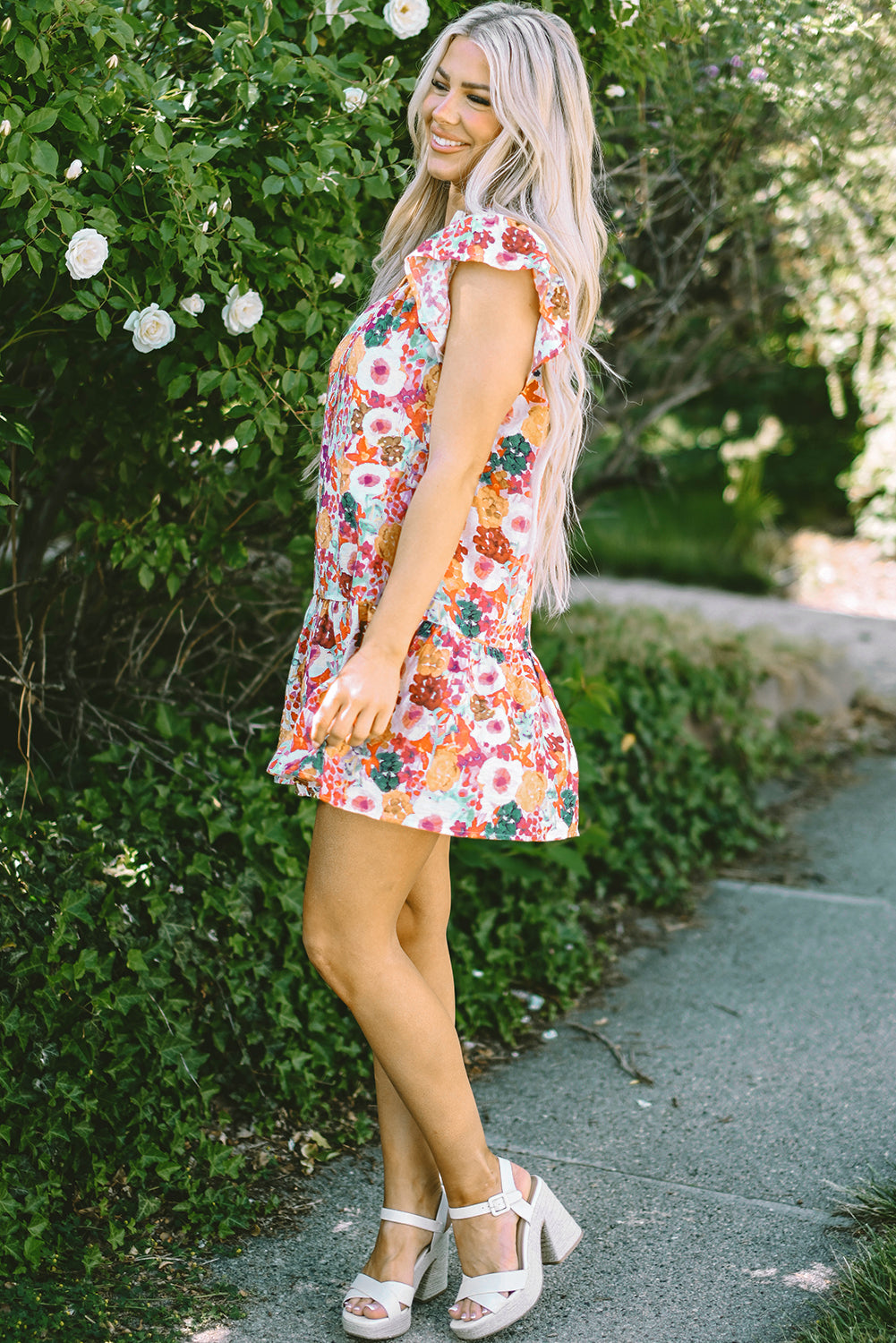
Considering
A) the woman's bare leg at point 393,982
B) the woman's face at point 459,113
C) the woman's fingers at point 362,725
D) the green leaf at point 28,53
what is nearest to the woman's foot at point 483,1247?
the woman's bare leg at point 393,982

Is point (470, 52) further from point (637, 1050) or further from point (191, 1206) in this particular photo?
point (637, 1050)

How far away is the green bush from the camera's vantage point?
2254 millimetres

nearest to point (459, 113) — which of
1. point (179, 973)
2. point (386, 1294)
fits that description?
point (179, 973)

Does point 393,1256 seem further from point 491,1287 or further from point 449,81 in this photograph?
point 449,81

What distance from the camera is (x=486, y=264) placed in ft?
5.69

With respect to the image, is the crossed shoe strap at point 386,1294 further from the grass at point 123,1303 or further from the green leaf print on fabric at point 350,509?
the green leaf print on fabric at point 350,509

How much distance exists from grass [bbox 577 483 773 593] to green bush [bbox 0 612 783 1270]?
4.71 m

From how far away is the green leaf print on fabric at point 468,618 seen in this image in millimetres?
1875

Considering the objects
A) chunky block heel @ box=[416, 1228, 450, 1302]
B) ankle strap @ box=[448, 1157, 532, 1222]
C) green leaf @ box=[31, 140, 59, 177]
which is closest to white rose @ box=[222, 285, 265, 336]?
green leaf @ box=[31, 140, 59, 177]

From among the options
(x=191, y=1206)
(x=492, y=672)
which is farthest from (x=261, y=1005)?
(x=492, y=672)

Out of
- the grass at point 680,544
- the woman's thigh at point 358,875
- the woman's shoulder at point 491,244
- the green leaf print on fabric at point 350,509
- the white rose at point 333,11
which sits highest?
the white rose at point 333,11

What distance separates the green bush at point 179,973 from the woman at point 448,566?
0.54m

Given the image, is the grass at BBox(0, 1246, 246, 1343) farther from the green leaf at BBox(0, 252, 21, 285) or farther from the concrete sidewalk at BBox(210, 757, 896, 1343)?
the green leaf at BBox(0, 252, 21, 285)

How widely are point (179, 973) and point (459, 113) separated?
66.3 inches
